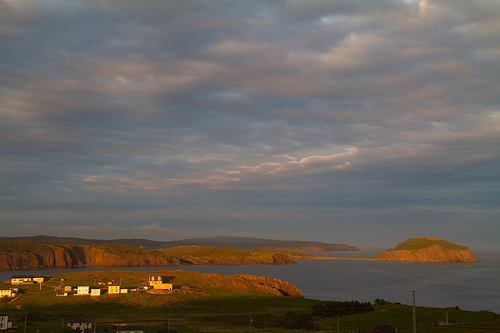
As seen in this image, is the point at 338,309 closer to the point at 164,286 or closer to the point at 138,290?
the point at 164,286

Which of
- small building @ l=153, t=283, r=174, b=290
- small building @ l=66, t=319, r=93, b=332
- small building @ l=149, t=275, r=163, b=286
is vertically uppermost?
small building @ l=149, t=275, r=163, b=286

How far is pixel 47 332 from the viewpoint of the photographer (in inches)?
2719

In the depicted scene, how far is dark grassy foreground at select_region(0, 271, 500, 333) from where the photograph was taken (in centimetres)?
7669

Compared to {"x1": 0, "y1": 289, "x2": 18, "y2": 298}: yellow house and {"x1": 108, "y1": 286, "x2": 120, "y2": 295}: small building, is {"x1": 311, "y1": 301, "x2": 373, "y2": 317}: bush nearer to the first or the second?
{"x1": 108, "y1": 286, "x2": 120, "y2": 295}: small building

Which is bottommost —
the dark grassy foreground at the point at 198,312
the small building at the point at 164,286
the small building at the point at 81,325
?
the dark grassy foreground at the point at 198,312

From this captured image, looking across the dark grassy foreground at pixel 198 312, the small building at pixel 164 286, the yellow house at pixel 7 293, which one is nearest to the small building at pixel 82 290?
the dark grassy foreground at pixel 198 312

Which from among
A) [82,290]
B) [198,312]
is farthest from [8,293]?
[198,312]

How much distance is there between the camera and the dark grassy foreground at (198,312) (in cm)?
7669

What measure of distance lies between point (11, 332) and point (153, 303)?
45536mm

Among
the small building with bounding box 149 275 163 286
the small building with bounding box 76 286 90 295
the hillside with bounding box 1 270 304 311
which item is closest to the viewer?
the hillside with bounding box 1 270 304 311

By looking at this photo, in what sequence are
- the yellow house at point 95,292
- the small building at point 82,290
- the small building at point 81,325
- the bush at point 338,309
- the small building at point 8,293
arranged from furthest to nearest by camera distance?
1. the small building at point 82,290
2. the yellow house at point 95,292
3. the small building at point 8,293
4. the bush at point 338,309
5. the small building at point 81,325

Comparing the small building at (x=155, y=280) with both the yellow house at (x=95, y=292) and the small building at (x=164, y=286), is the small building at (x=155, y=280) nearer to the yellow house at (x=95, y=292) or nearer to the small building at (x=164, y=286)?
the small building at (x=164, y=286)

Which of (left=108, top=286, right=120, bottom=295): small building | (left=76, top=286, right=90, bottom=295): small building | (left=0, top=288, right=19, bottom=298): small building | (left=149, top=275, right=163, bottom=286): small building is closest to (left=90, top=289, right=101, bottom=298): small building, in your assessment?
(left=76, top=286, right=90, bottom=295): small building

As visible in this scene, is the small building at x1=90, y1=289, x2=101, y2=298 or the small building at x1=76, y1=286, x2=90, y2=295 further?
the small building at x1=76, y1=286, x2=90, y2=295
